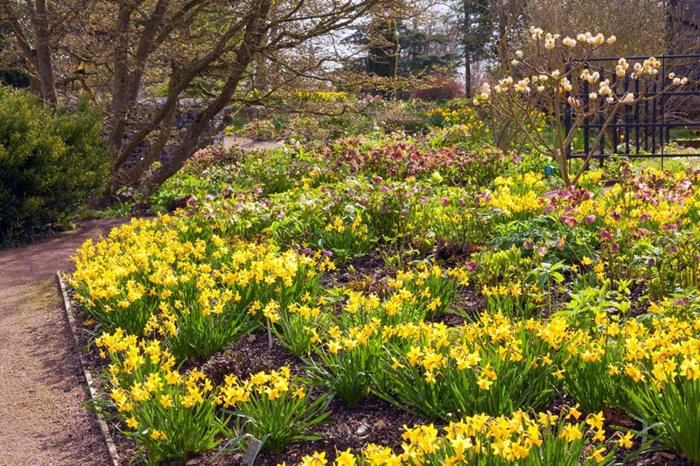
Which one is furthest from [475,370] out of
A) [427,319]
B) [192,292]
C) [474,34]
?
[474,34]

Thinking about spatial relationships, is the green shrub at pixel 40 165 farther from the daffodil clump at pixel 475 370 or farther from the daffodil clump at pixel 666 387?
the daffodil clump at pixel 666 387

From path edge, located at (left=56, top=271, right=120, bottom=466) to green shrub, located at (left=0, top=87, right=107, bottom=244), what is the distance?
2144 millimetres

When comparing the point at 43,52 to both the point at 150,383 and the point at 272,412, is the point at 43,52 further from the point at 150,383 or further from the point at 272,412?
the point at 272,412

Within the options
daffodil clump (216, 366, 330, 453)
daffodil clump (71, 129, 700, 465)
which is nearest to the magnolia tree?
daffodil clump (71, 129, 700, 465)

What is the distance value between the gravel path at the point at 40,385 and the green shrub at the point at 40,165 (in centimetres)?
163

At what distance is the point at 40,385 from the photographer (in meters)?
3.95

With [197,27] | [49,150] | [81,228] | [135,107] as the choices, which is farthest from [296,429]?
[197,27]

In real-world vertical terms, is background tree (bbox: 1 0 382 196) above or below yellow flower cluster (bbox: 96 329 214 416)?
above

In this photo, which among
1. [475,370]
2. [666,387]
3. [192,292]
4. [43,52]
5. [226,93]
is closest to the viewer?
[666,387]

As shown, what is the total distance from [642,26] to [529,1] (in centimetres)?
280

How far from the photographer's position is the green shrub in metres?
7.91

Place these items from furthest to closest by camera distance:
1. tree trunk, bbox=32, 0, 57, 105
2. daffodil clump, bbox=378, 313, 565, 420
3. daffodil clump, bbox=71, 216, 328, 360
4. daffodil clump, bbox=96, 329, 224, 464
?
tree trunk, bbox=32, 0, 57, 105
daffodil clump, bbox=71, 216, 328, 360
daffodil clump, bbox=96, 329, 224, 464
daffodil clump, bbox=378, 313, 565, 420

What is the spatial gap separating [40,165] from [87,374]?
4.88m

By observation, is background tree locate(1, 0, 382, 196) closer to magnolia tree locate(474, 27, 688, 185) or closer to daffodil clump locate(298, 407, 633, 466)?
magnolia tree locate(474, 27, 688, 185)
